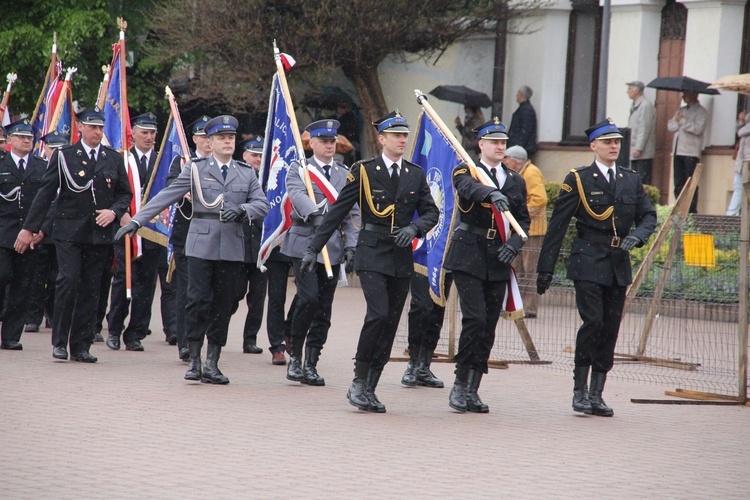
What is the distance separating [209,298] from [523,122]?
13328 millimetres

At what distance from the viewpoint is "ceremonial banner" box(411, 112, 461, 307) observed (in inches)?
399

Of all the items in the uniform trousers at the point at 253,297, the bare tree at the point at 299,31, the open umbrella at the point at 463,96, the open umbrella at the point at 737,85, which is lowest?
the uniform trousers at the point at 253,297

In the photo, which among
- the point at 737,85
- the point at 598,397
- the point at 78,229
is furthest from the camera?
the point at 737,85

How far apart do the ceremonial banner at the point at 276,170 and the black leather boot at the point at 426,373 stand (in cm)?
152

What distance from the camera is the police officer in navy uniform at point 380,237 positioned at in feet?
29.5

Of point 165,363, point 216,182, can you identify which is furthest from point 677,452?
point 165,363

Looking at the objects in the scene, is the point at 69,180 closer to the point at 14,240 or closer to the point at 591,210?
the point at 14,240

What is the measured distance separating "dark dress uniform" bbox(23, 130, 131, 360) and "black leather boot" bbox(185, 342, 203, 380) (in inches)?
52.4

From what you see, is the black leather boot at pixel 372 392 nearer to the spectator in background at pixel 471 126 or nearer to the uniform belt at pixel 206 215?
the uniform belt at pixel 206 215

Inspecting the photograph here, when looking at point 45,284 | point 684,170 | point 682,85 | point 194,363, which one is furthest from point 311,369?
point 684,170

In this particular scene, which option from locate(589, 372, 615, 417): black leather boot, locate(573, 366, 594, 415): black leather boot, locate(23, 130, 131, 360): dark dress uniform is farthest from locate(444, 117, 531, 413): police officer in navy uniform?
locate(23, 130, 131, 360): dark dress uniform

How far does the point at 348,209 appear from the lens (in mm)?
9172

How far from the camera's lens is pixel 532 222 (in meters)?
14.9

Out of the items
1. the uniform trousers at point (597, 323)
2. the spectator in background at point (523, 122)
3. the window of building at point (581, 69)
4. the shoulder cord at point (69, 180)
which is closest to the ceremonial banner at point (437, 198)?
the uniform trousers at point (597, 323)
